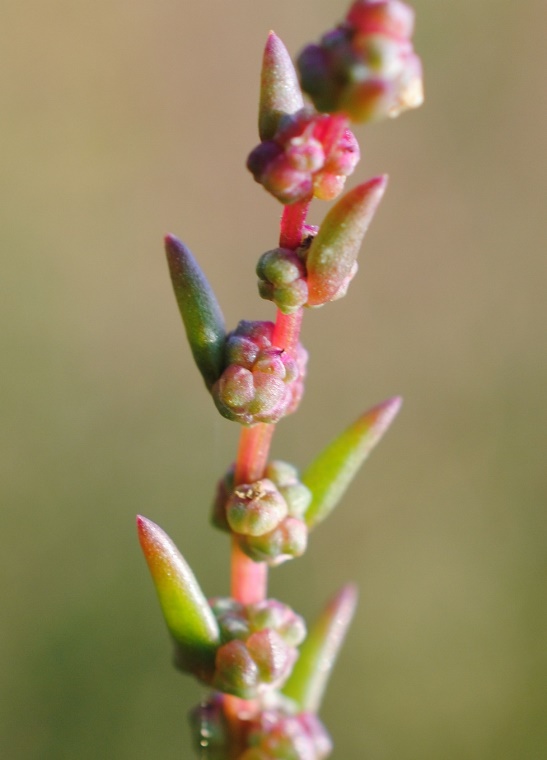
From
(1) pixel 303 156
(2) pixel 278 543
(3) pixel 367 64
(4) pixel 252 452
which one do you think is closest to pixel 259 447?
(4) pixel 252 452

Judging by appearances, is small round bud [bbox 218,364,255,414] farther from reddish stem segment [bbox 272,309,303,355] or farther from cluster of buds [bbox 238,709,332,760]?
cluster of buds [bbox 238,709,332,760]

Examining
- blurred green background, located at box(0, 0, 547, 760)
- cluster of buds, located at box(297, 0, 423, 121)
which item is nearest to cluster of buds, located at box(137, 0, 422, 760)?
cluster of buds, located at box(297, 0, 423, 121)

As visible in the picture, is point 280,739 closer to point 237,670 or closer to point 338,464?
point 237,670

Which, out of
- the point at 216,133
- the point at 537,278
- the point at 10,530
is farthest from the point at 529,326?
the point at 10,530

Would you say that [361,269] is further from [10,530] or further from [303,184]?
[303,184]

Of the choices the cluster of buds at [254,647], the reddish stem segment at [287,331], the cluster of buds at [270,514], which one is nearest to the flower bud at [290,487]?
the cluster of buds at [270,514]
